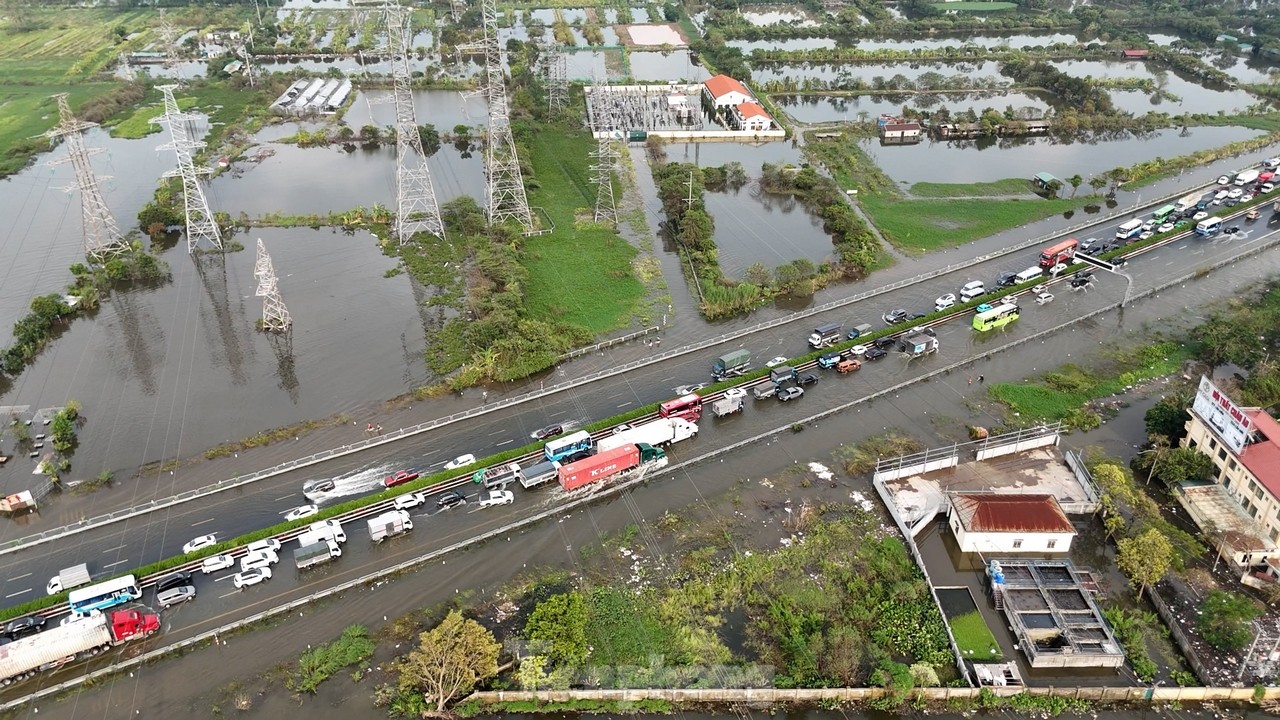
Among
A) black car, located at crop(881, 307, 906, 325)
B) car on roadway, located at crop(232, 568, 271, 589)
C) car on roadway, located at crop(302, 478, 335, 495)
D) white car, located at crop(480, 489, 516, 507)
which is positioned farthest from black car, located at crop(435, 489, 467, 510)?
black car, located at crop(881, 307, 906, 325)

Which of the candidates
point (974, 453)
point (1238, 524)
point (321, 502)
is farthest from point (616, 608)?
point (1238, 524)

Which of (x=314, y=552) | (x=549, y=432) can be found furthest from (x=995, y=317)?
(x=314, y=552)

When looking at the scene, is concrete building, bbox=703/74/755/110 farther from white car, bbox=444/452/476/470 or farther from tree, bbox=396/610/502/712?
tree, bbox=396/610/502/712

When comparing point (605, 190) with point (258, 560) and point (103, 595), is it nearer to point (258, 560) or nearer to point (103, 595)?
point (258, 560)

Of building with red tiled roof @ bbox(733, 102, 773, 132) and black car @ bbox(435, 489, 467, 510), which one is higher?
building with red tiled roof @ bbox(733, 102, 773, 132)

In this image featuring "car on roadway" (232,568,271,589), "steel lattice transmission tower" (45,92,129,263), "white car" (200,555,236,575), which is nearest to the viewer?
"car on roadway" (232,568,271,589)

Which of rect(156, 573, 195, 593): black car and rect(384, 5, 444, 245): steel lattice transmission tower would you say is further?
rect(384, 5, 444, 245): steel lattice transmission tower

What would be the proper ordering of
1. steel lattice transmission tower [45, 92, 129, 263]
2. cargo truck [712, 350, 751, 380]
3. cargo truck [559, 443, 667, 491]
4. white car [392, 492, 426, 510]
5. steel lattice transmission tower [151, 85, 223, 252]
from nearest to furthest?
1. white car [392, 492, 426, 510]
2. cargo truck [559, 443, 667, 491]
3. cargo truck [712, 350, 751, 380]
4. steel lattice transmission tower [45, 92, 129, 263]
5. steel lattice transmission tower [151, 85, 223, 252]
